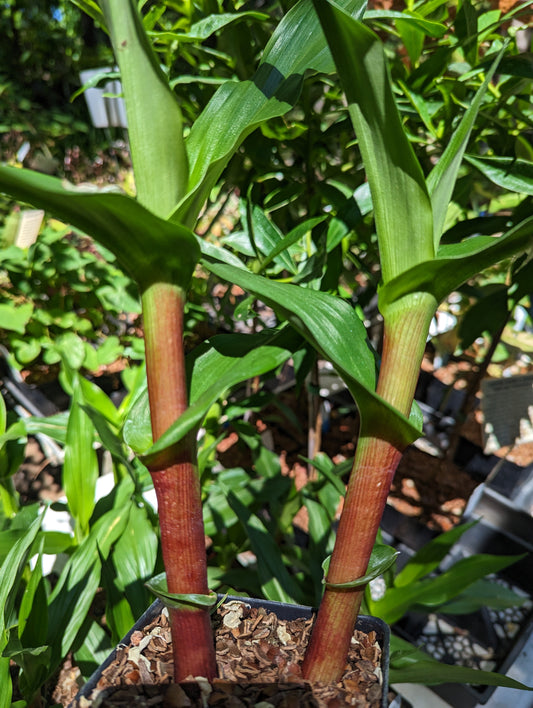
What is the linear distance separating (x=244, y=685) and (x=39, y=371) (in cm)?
113

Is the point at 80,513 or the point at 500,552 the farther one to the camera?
the point at 500,552

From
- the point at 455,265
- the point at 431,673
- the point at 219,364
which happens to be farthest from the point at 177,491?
the point at 431,673

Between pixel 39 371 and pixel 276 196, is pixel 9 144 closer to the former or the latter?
pixel 39 371

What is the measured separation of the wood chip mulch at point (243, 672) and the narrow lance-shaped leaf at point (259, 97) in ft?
0.97

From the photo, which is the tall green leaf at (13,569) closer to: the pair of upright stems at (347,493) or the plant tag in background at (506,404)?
the pair of upright stems at (347,493)

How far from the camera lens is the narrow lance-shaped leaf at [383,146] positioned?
23 centimetres

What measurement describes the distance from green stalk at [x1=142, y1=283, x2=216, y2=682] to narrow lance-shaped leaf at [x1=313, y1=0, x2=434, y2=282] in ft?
0.39

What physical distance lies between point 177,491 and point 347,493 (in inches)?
3.9

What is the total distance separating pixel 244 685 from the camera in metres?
0.36

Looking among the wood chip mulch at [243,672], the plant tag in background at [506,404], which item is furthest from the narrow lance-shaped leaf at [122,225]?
the plant tag in background at [506,404]

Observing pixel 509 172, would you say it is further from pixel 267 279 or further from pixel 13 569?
pixel 13 569

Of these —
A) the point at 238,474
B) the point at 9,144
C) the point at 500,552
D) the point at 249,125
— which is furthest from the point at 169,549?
the point at 9,144

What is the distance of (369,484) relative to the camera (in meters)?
0.30

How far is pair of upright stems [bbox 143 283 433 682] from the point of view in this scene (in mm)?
290
